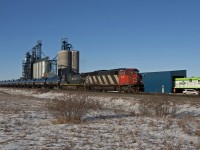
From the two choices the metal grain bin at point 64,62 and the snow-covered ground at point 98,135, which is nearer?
the snow-covered ground at point 98,135

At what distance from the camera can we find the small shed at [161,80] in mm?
47312

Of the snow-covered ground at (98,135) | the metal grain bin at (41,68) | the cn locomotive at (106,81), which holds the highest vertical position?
the metal grain bin at (41,68)

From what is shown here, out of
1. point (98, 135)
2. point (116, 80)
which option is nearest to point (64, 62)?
point (116, 80)

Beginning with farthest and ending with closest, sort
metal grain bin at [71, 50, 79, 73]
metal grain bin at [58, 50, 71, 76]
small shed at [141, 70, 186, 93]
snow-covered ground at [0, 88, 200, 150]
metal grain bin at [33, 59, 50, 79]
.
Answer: metal grain bin at [33, 59, 50, 79]
metal grain bin at [58, 50, 71, 76]
metal grain bin at [71, 50, 79, 73]
small shed at [141, 70, 186, 93]
snow-covered ground at [0, 88, 200, 150]

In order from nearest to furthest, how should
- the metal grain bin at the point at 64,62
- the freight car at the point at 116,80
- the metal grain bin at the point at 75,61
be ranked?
the freight car at the point at 116,80 → the metal grain bin at the point at 75,61 → the metal grain bin at the point at 64,62

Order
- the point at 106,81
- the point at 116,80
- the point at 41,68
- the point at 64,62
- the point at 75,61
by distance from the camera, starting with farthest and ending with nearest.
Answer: the point at 41,68, the point at 64,62, the point at 75,61, the point at 106,81, the point at 116,80

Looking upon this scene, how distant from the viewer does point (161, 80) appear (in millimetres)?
48469

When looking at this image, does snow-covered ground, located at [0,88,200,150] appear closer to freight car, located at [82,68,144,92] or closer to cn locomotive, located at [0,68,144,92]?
freight car, located at [82,68,144,92]

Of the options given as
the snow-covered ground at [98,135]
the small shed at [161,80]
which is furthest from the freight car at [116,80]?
the snow-covered ground at [98,135]

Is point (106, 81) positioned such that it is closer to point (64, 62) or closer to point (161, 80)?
point (161, 80)

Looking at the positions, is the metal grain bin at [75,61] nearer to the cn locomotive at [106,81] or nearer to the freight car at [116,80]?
the cn locomotive at [106,81]

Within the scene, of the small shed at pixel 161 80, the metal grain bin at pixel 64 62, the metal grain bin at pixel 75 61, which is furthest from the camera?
the metal grain bin at pixel 64 62

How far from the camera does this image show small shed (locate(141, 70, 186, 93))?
47312 millimetres

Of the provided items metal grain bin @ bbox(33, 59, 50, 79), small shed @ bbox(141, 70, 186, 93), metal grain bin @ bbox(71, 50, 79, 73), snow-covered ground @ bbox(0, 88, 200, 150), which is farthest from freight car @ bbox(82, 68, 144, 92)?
metal grain bin @ bbox(33, 59, 50, 79)
